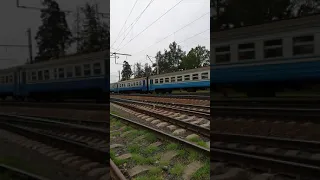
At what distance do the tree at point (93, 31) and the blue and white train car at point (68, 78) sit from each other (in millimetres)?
75

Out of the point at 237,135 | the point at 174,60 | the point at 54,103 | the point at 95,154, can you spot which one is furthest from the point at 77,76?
the point at 174,60

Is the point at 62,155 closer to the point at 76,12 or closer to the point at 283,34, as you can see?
the point at 76,12

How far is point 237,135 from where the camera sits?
206 cm

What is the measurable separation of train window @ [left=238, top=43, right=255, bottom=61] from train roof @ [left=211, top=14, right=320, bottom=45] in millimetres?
64

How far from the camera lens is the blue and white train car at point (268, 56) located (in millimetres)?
1569

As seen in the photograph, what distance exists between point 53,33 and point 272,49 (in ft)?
6.34

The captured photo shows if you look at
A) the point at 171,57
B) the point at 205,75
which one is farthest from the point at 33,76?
the point at 171,57

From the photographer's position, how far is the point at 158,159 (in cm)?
494

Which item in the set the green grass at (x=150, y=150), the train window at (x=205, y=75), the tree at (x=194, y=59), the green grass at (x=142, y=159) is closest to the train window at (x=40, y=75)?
the green grass at (x=142, y=159)

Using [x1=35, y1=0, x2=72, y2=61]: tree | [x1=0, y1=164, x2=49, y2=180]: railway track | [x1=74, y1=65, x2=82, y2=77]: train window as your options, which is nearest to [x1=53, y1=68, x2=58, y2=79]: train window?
[x1=35, y1=0, x2=72, y2=61]: tree

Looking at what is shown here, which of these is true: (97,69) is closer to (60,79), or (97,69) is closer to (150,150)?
(60,79)

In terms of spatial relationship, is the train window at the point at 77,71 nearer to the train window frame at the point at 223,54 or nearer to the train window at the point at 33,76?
the train window at the point at 33,76

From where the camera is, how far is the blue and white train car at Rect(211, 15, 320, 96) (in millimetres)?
1569

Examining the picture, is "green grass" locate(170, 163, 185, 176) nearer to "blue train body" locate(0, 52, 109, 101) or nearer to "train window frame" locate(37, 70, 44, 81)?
"blue train body" locate(0, 52, 109, 101)
